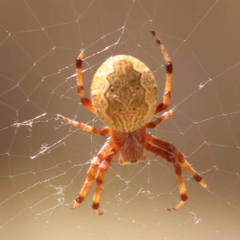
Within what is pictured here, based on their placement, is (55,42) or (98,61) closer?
(98,61)

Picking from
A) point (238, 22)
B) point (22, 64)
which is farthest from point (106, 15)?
point (238, 22)

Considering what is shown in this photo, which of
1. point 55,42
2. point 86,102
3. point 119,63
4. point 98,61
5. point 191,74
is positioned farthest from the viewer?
point 191,74

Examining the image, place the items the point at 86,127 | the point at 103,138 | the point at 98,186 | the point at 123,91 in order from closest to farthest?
the point at 123,91
the point at 86,127
the point at 98,186
the point at 103,138

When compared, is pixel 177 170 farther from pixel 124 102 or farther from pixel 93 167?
pixel 124 102

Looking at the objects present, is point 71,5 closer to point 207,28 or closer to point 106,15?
point 106,15

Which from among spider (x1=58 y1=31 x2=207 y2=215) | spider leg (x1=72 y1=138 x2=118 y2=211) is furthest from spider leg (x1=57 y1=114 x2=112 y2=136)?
spider leg (x1=72 y1=138 x2=118 y2=211)

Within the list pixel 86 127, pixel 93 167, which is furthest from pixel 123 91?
pixel 93 167
